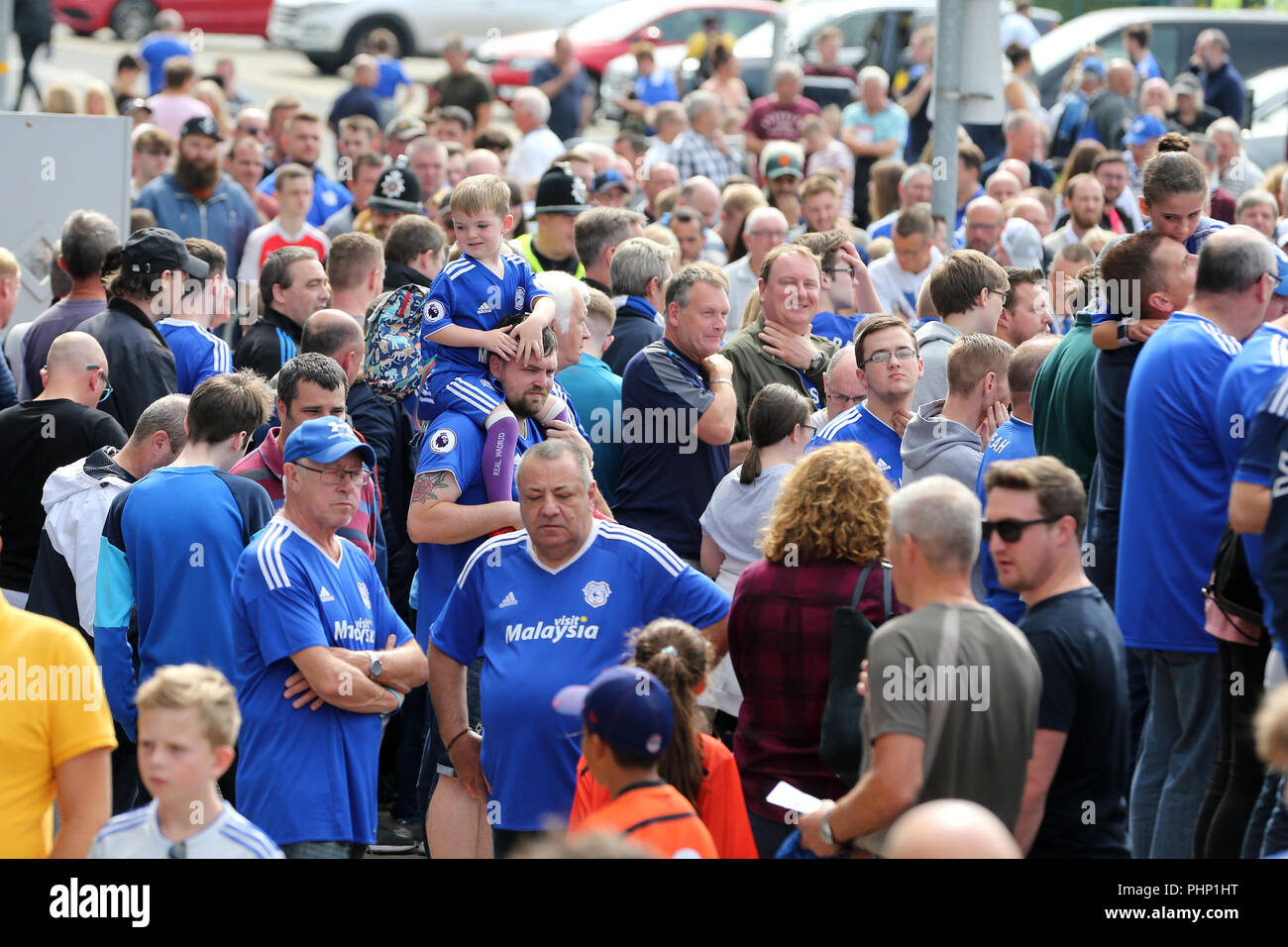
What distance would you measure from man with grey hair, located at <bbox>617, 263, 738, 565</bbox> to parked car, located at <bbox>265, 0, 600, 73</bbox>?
68.8ft

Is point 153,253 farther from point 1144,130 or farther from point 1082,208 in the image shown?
point 1144,130

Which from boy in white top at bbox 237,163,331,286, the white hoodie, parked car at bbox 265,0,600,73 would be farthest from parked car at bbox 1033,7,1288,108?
the white hoodie

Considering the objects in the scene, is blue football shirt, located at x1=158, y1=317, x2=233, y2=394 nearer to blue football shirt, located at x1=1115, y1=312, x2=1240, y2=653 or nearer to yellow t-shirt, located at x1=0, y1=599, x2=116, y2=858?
yellow t-shirt, located at x1=0, y1=599, x2=116, y2=858

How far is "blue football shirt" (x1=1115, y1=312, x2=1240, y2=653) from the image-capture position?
17.4 ft

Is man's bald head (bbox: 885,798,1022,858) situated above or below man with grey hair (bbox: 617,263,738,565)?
below

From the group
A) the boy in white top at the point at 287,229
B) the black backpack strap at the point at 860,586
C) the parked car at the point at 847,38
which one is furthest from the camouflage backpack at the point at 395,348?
the parked car at the point at 847,38

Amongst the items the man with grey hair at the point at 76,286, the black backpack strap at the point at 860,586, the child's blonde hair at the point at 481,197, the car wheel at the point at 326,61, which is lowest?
the black backpack strap at the point at 860,586

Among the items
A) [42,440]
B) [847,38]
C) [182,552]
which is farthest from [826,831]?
[847,38]

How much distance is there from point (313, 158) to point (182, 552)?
26.5 feet

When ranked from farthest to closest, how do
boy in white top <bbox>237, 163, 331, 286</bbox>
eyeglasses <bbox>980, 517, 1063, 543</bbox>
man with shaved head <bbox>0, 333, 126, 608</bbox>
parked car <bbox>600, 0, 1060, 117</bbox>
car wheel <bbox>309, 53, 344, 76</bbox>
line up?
car wheel <bbox>309, 53, 344, 76</bbox>
parked car <bbox>600, 0, 1060, 117</bbox>
boy in white top <bbox>237, 163, 331, 286</bbox>
man with shaved head <bbox>0, 333, 126, 608</bbox>
eyeglasses <bbox>980, 517, 1063, 543</bbox>

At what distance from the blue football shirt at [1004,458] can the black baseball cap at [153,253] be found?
372 centimetres

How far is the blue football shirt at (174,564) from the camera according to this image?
17.8 ft

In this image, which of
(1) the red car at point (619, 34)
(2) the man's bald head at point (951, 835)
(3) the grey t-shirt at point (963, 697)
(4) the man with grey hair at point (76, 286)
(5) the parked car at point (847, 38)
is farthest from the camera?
(1) the red car at point (619, 34)

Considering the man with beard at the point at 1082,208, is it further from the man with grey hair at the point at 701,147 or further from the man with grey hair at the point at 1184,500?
the man with grey hair at the point at 1184,500
